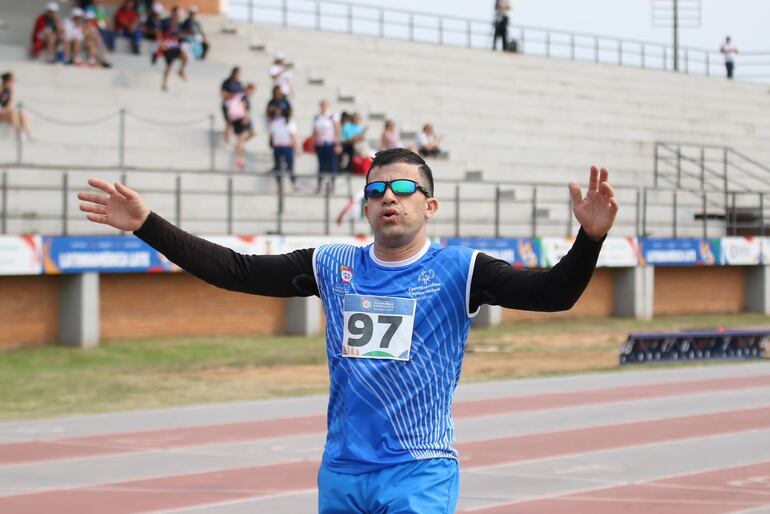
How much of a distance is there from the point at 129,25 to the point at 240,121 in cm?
515

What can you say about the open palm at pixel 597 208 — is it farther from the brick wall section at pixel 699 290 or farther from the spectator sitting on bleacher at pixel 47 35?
the brick wall section at pixel 699 290

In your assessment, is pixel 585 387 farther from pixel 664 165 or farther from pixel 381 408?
pixel 664 165

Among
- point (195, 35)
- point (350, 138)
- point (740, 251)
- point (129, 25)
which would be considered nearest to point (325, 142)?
point (350, 138)

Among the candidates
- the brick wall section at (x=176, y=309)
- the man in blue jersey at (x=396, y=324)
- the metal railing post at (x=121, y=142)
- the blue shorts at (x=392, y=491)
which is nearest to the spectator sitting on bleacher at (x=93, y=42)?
the metal railing post at (x=121, y=142)

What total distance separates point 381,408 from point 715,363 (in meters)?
17.2

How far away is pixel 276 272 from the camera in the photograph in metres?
5.27

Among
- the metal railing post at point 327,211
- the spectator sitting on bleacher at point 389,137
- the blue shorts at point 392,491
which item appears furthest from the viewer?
the spectator sitting on bleacher at point 389,137

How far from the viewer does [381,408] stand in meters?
4.92

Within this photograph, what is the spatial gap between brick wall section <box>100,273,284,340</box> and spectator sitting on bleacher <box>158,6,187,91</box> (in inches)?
217

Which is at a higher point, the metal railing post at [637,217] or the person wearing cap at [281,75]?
the person wearing cap at [281,75]

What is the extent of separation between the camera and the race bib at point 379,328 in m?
4.96

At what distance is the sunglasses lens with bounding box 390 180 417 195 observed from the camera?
4.94 meters

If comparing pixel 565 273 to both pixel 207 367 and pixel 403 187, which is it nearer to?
pixel 403 187

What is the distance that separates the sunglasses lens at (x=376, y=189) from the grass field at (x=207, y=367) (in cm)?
1037
